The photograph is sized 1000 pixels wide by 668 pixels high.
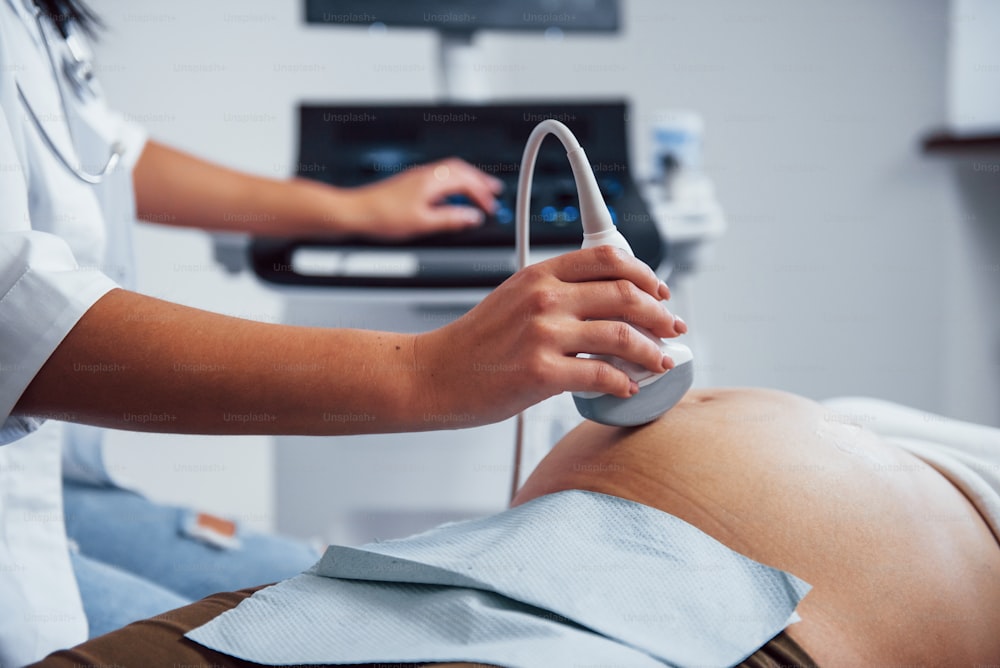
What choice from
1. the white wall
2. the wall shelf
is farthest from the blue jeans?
the wall shelf

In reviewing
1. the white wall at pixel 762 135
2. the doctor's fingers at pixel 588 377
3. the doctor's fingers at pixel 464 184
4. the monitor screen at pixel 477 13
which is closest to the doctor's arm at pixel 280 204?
the doctor's fingers at pixel 464 184

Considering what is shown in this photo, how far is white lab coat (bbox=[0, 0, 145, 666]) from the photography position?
0.54 metres

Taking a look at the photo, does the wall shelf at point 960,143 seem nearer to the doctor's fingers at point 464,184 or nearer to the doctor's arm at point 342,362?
the doctor's fingers at point 464,184

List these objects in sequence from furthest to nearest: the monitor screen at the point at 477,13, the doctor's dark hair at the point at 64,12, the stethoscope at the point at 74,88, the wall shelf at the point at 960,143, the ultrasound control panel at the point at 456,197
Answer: the wall shelf at the point at 960,143 < the monitor screen at the point at 477,13 < the ultrasound control panel at the point at 456,197 < the doctor's dark hair at the point at 64,12 < the stethoscope at the point at 74,88

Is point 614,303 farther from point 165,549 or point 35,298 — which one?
point 165,549

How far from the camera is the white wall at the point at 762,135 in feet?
7.05

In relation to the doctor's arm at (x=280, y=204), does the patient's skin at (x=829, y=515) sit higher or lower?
lower

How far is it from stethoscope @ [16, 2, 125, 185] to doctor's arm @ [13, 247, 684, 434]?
0.93 ft

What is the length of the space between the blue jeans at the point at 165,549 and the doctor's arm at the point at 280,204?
1.31 feet

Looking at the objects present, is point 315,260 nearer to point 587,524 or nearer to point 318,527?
point 318,527

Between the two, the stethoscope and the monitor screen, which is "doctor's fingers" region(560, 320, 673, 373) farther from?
the monitor screen

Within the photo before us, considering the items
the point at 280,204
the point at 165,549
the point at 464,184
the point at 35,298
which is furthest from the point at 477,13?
the point at 35,298

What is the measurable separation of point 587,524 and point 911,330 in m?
2.00

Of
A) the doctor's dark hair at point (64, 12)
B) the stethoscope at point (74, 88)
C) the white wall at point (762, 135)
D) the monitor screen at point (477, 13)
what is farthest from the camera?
the white wall at point (762, 135)
